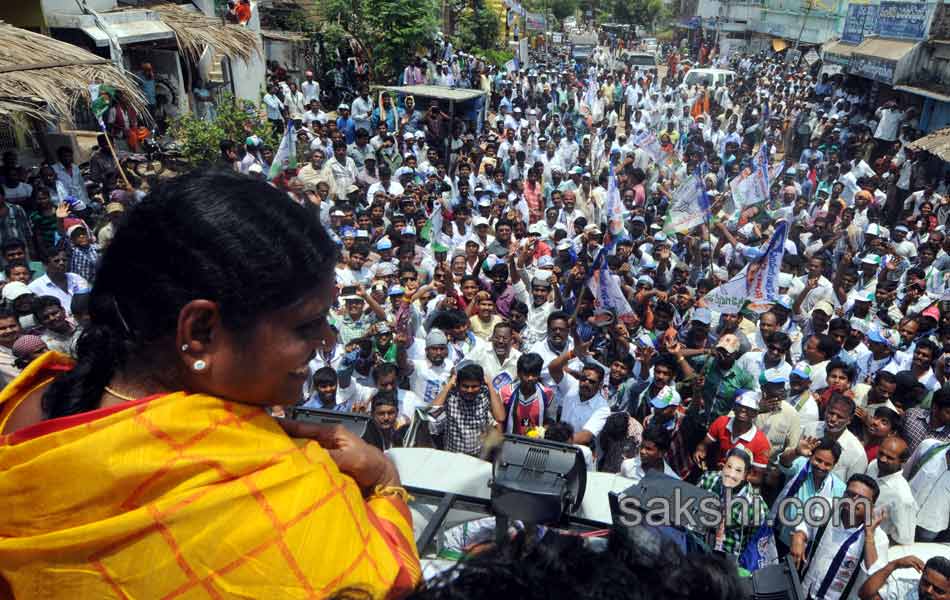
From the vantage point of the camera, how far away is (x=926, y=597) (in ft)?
10.1

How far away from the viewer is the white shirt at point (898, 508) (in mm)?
3744

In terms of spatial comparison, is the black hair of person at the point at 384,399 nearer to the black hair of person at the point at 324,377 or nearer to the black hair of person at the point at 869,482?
the black hair of person at the point at 324,377

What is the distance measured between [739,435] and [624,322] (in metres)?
1.72

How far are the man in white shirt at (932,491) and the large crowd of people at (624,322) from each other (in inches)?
0.4

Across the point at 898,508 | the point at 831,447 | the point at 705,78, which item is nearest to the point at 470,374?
the point at 831,447

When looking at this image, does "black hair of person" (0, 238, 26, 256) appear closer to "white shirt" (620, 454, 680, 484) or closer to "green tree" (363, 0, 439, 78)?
"white shirt" (620, 454, 680, 484)

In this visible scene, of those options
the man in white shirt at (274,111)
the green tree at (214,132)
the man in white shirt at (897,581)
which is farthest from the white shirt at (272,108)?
the man in white shirt at (897,581)

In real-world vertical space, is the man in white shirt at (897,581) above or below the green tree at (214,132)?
below

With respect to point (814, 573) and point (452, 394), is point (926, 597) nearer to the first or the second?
point (814, 573)

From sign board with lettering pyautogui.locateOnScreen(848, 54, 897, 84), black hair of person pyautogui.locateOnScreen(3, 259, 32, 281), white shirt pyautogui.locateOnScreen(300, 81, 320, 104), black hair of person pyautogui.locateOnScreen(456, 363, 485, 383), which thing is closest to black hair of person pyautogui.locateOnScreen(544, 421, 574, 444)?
black hair of person pyautogui.locateOnScreen(456, 363, 485, 383)

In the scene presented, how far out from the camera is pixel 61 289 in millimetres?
5566

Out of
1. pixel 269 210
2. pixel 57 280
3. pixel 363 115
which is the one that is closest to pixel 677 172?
pixel 363 115

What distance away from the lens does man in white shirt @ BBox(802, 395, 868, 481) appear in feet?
13.4

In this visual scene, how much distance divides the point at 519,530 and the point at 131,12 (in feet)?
42.5
